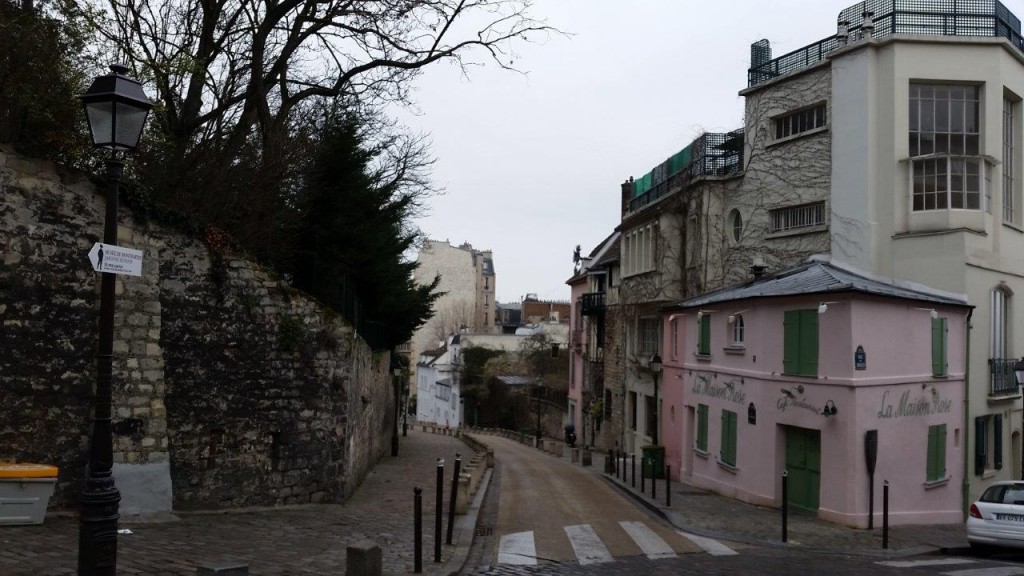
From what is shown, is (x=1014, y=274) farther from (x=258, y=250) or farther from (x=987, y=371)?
(x=258, y=250)

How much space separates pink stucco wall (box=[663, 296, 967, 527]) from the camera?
15531mm

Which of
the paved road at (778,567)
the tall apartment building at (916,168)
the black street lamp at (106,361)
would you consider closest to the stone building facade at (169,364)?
the black street lamp at (106,361)

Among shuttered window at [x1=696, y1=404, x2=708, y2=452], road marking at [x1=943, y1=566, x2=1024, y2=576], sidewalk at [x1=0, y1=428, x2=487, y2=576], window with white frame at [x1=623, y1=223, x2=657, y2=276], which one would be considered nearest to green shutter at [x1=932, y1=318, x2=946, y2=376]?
shuttered window at [x1=696, y1=404, x2=708, y2=452]

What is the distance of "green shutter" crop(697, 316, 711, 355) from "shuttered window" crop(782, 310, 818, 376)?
3912 mm

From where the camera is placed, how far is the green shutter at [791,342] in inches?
665

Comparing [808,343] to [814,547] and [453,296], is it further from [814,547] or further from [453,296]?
[453,296]

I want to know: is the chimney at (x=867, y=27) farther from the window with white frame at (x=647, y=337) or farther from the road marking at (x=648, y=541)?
the road marking at (x=648, y=541)

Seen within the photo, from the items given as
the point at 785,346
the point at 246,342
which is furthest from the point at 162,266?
the point at 785,346

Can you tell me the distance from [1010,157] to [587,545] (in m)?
16.4

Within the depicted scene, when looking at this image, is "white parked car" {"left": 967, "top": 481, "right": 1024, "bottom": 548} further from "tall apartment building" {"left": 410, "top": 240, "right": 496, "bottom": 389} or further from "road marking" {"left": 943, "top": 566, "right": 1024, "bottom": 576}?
"tall apartment building" {"left": 410, "top": 240, "right": 496, "bottom": 389}

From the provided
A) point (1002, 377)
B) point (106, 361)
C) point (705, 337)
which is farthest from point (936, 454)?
point (106, 361)

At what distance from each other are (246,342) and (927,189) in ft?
52.5

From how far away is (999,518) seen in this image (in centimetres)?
1279

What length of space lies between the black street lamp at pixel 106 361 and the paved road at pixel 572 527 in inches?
210
